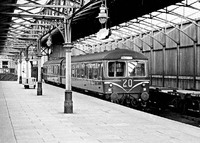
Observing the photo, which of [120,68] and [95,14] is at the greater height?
[95,14]

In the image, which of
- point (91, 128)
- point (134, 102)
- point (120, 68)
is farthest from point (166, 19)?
point (91, 128)

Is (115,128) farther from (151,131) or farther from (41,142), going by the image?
(41,142)

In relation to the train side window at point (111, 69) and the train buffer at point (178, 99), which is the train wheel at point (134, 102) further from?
the train side window at point (111, 69)

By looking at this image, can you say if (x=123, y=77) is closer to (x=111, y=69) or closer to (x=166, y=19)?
(x=111, y=69)

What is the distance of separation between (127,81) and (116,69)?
0.94 meters

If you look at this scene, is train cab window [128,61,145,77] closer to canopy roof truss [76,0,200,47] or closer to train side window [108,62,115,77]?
train side window [108,62,115,77]

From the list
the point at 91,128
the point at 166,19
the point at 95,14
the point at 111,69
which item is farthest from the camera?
the point at 166,19

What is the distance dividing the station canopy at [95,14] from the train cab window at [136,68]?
8.72 ft

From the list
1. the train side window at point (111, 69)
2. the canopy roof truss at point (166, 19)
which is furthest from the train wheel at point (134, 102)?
the canopy roof truss at point (166, 19)

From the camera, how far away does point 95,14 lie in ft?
67.1

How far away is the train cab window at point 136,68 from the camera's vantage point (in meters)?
20.9

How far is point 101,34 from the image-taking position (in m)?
11.5

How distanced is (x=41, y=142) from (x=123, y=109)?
7461 millimetres

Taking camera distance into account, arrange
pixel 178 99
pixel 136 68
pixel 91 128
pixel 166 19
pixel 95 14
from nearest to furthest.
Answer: pixel 91 128 → pixel 178 99 → pixel 95 14 → pixel 136 68 → pixel 166 19
